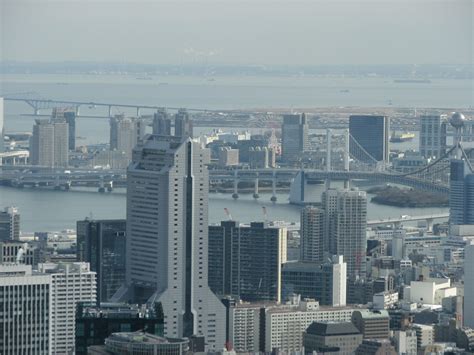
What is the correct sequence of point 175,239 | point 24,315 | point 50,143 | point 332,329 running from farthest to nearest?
point 50,143 → point 175,239 → point 332,329 → point 24,315

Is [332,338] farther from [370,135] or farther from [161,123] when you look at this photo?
[370,135]

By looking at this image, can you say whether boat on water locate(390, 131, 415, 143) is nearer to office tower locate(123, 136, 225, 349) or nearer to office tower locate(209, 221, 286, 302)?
office tower locate(209, 221, 286, 302)

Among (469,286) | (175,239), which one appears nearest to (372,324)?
(175,239)

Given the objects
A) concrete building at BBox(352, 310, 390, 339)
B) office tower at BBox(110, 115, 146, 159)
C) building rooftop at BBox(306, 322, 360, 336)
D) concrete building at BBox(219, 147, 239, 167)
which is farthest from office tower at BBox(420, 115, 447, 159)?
building rooftop at BBox(306, 322, 360, 336)

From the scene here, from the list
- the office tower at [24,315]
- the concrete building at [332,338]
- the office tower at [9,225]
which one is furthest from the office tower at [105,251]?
the office tower at [24,315]

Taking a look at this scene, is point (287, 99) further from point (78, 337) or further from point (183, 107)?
point (78, 337)

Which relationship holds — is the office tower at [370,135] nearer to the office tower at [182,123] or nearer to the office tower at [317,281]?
the office tower at [182,123]

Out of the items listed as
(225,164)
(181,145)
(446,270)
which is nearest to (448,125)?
(225,164)
